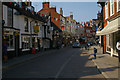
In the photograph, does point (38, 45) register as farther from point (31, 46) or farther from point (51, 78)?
point (51, 78)

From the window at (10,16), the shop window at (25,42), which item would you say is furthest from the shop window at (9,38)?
the shop window at (25,42)

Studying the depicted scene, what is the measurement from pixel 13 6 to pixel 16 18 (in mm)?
1865

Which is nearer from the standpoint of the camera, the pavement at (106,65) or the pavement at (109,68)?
the pavement at (109,68)

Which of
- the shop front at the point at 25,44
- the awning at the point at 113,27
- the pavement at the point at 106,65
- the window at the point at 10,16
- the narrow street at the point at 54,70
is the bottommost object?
the narrow street at the point at 54,70

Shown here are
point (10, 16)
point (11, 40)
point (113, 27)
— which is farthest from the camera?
point (10, 16)

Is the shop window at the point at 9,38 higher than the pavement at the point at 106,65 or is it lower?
higher

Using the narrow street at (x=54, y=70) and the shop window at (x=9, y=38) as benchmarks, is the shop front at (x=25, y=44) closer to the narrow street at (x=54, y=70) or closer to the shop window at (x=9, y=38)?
the shop window at (x=9, y=38)

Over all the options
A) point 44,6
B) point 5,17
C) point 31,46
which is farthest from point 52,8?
point 5,17

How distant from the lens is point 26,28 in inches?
816

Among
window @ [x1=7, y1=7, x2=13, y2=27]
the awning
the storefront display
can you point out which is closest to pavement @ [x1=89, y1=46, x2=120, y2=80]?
the awning

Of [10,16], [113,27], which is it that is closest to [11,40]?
[10,16]

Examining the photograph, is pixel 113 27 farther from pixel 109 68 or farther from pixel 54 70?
pixel 54 70

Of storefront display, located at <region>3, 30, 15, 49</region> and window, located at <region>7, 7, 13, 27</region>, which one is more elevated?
window, located at <region>7, 7, 13, 27</region>

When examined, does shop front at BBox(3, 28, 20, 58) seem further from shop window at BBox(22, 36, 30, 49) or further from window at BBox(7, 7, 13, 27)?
shop window at BBox(22, 36, 30, 49)
